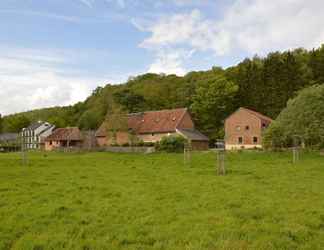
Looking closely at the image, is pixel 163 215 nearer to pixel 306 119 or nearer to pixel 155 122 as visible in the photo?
pixel 306 119

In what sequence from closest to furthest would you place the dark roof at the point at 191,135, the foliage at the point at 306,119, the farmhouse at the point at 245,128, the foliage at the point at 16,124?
the foliage at the point at 306,119, the dark roof at the point at 191,135, the farmhouse at the point at 245,128, the foliage at the point at 16,124

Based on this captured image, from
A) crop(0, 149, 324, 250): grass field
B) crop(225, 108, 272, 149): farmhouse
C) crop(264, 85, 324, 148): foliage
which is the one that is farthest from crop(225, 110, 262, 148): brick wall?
crop(0, 149, 324, 250): grass field

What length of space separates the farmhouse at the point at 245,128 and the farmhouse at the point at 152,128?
13.7 feet

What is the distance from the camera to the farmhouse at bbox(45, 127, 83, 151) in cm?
6975

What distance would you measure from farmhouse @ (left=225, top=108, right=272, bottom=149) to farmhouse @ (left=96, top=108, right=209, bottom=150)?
416 cm

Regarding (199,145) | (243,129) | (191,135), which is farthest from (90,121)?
(243,129)

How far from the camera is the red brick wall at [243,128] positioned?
53.5 metres

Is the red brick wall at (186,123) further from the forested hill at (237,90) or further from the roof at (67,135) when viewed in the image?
the roof at (67,135)

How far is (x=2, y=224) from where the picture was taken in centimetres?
796

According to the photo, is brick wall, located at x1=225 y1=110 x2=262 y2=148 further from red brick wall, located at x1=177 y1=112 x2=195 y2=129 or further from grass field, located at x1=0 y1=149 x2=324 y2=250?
grass field, located at x1=0 y1=149 x2=324 y2=250

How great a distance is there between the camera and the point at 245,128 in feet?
179

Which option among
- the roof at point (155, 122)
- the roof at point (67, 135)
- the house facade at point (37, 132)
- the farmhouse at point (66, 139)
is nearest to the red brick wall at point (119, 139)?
the roof at point (155, 122)

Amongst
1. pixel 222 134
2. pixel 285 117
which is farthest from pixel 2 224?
pixel 222 134

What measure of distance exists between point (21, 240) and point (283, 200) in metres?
7.65
